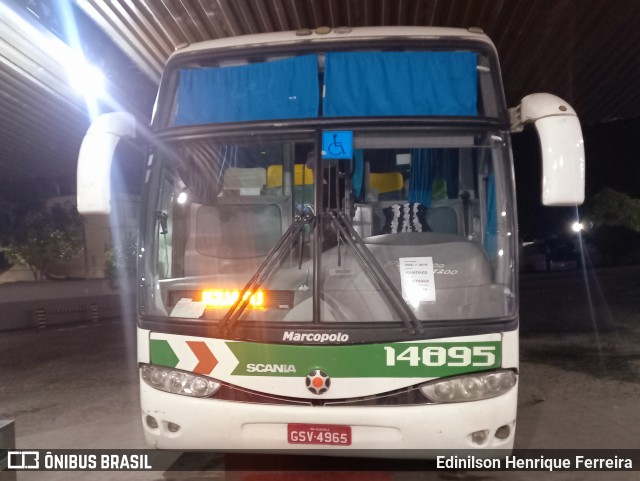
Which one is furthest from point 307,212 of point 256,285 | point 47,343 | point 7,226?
point 7,226

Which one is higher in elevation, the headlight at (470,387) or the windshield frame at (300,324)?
the windshield frame at (300,324)

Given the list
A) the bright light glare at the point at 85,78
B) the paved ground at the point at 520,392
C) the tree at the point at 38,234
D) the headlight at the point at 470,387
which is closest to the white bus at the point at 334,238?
the headlight at the point at 470,387

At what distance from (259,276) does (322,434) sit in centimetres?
99

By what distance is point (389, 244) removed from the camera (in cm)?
409

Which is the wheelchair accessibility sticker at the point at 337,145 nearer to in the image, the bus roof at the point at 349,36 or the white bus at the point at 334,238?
the white bus at the point at 334,238

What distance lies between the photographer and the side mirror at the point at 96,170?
3846 mm

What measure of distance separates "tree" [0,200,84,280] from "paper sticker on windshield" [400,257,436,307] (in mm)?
16207

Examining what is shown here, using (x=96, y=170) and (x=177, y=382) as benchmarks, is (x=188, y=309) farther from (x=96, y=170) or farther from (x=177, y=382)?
(x=96, y=170)

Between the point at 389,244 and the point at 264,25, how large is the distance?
3801mm

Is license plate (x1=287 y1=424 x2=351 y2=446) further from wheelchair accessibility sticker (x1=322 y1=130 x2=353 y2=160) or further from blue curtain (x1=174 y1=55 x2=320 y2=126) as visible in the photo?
blue curtain (x1=174 y1=55 x2=320 y2=126)

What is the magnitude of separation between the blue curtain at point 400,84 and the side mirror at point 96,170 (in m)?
1.37

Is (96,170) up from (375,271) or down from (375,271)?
up

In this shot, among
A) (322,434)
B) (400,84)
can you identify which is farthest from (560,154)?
(322,434)

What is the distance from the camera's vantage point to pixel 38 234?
17.9 m
